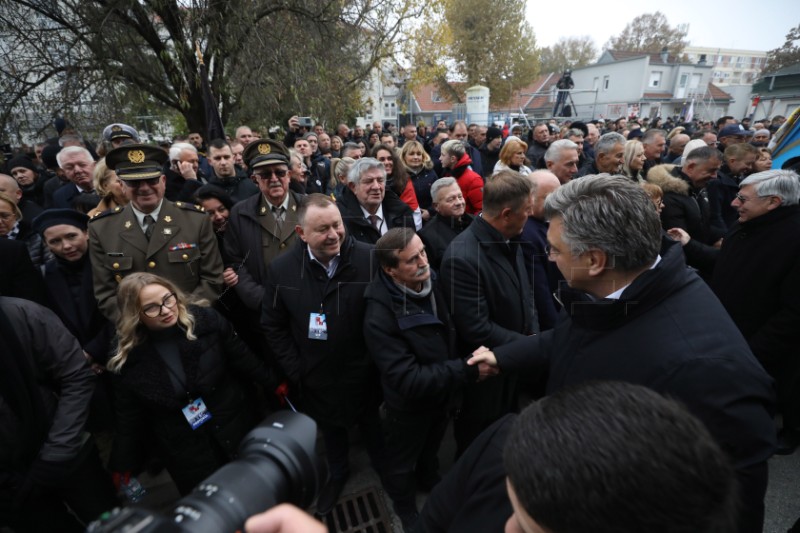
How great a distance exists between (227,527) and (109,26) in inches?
334

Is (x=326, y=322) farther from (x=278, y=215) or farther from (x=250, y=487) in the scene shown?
(x=250, y=487)

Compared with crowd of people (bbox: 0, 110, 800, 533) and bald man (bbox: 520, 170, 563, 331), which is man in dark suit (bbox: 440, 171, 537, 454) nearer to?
crowd of people (bbox: 0, 110, 800, 533)

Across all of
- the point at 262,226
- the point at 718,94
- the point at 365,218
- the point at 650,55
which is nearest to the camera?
the point at 262,226

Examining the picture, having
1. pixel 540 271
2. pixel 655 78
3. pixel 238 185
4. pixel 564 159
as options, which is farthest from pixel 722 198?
pixel 655 78

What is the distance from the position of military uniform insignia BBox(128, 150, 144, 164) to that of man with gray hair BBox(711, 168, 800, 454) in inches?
176

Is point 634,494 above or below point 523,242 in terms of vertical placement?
above

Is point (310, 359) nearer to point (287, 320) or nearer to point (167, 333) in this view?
point (287, 320)

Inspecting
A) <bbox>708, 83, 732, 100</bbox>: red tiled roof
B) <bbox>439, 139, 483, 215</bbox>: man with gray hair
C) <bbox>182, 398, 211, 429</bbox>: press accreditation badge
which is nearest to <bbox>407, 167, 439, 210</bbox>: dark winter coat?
<bbox>439, 139, 483, 215</bbox>: man with gray hair

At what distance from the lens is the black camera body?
72 cm

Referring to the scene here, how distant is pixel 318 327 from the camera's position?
2.55 metres

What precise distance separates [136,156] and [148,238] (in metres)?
0.63

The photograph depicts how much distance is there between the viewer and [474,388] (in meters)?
2.55

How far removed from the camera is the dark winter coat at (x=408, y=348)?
85.2 inches

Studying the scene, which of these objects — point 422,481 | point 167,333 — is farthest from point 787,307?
point 167,333
